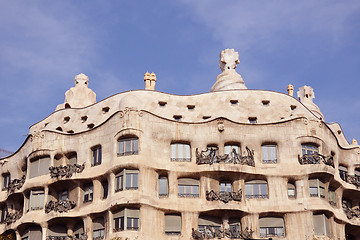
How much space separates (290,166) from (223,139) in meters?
6.06

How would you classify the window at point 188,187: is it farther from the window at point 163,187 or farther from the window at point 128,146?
the window at point 128,146

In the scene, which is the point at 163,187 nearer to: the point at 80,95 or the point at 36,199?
the point at 36,199

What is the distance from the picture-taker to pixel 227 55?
71.6 meters

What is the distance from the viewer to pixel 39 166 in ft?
205

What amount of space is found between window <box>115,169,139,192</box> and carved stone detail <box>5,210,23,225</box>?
35.8 ft

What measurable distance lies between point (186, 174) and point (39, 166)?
519 inches

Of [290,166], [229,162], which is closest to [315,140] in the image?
[290,166]

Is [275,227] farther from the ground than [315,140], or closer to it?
closer to it

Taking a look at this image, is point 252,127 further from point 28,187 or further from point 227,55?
point 28,187

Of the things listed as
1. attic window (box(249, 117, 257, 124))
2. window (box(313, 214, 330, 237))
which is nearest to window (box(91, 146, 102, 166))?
attic window (box(249, 117, 257, 124))

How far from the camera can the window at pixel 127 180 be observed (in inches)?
2244

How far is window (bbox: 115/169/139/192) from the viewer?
5700 cm

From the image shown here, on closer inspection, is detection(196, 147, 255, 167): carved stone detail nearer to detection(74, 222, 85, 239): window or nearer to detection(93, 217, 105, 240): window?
detection(93, 217, 105, 240): window

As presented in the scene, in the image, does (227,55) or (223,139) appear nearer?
(223,139)
